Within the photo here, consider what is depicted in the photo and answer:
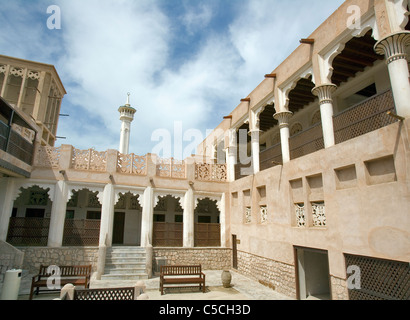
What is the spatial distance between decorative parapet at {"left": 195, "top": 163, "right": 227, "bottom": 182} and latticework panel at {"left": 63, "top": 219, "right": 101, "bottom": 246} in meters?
5.92

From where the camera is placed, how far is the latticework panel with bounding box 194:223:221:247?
14.3 m

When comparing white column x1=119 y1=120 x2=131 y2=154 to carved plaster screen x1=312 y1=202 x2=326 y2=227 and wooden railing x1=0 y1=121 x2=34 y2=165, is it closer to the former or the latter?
wooden railing x1=0 y1=121 x2=34 y2=165

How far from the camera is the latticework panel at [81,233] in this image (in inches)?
488

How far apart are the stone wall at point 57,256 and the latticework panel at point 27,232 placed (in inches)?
22.3

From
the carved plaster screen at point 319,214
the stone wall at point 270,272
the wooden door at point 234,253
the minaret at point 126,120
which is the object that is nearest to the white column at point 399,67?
the carved plaster screen at point 319,214

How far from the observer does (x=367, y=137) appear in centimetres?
665

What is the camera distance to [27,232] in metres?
12.1

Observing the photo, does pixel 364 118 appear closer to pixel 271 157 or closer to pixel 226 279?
pixel 271 157

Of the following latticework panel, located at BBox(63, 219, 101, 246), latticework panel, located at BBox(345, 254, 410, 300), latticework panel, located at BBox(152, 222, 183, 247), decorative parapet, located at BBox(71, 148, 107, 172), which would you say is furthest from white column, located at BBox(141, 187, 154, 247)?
latticework panel, located at BBox(345, 254, 410, 300)

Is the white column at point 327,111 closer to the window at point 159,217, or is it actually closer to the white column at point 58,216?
the white column at point 58,216

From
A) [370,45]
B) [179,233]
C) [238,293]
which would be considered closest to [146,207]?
[179,233]

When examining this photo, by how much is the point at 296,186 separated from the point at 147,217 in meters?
7.63
